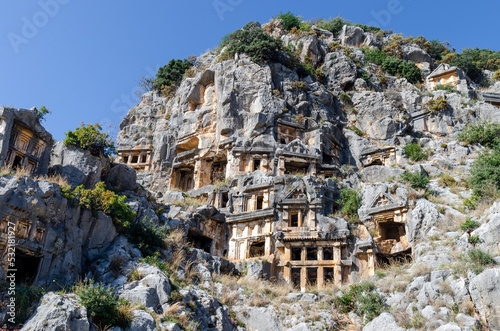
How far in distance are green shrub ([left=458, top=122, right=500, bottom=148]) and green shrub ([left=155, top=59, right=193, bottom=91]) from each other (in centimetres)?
3556

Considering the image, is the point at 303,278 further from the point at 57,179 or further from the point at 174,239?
the point at 57,179

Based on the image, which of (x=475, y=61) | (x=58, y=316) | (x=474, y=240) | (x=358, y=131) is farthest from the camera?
(x=475, y=61)

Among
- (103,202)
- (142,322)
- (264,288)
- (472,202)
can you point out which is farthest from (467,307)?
(103,202)

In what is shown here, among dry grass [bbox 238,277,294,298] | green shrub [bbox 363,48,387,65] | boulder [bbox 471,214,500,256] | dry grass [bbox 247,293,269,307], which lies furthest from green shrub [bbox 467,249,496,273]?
green shrub [bbox 363,48,387,65]

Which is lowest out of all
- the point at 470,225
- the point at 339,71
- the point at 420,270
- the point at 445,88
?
the point at 420,270

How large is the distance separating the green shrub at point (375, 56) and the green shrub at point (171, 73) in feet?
77.7

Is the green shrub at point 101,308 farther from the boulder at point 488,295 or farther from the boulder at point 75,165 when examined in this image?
the boulder at point 488,295

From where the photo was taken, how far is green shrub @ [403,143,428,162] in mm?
38469

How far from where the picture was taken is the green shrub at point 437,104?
145 ft

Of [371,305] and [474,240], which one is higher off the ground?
[474,240]

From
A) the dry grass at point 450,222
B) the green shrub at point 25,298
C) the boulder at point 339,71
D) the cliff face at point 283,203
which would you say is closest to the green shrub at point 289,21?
the cliff face at point 283,203

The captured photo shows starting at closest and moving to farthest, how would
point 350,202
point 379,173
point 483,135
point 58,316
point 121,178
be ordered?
point 58,316
point 121,178
point 350,202
point 379,173
point 483,135

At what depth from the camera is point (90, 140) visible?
25344mm

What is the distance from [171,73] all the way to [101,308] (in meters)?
46.2
